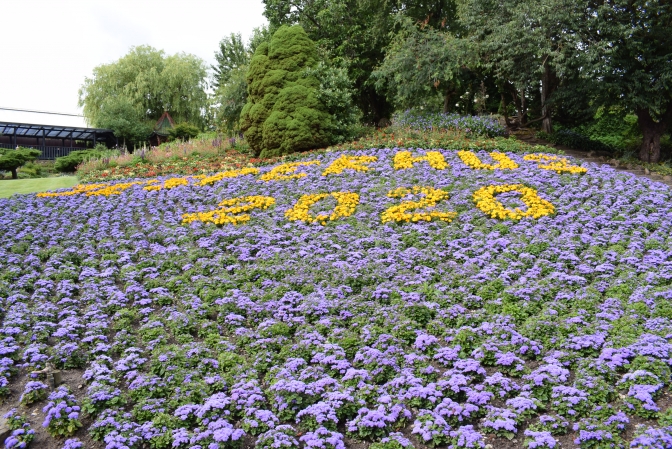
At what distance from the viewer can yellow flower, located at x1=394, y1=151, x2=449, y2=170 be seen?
1182 centimetres

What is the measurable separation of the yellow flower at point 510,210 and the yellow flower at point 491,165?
1535 millimetres

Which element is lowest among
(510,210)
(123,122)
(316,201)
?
(510,210)

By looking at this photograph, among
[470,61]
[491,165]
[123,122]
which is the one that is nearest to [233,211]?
[491,165]

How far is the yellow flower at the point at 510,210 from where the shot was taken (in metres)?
8.82

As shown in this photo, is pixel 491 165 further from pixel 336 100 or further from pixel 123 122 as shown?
pixel 123 122

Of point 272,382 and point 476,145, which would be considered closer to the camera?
point 272,382

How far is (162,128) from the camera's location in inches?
1537

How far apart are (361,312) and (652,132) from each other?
13.8 m

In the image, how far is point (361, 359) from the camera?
16.9 ft

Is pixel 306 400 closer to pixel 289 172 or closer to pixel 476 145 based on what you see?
pixel 289 172

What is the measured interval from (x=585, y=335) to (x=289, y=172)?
8.48 m

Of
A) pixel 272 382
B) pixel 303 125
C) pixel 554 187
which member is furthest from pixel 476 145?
pixel 272 382

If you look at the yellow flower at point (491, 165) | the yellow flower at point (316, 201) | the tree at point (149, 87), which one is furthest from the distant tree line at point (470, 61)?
the tree at point (149, 87)

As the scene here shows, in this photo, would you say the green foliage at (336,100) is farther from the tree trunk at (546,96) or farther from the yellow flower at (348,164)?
the tree trunk at (546,96)
